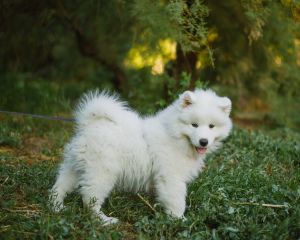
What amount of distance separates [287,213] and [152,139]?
141 cm

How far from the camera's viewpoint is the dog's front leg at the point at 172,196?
2.85 metres

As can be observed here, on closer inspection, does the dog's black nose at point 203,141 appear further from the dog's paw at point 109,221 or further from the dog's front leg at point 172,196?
the dog's paw at point 109,221

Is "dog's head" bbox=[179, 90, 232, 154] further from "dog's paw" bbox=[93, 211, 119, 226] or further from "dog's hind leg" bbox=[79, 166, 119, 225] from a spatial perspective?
"dog's paw" bbox=[93, 211, 119, 226]

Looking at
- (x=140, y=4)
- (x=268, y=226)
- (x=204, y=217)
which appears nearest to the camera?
(x=268, y=226)

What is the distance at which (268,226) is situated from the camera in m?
2.60

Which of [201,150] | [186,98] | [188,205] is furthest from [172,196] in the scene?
[186,98]

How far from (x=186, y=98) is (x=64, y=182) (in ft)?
4.83

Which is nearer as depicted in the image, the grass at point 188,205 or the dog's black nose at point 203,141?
the grass at point 188,205

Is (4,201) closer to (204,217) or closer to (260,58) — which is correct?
(204,217)

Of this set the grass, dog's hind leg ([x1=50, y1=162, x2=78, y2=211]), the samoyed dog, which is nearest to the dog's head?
the samoyed dog

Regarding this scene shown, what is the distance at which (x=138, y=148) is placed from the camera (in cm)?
293

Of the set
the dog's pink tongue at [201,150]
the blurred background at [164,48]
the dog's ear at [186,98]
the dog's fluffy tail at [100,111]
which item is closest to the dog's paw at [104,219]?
the dog's fluffy tail at [100,111]

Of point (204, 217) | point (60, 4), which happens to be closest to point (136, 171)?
point (204, 217)

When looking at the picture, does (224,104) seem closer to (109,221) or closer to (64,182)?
(109,221)
